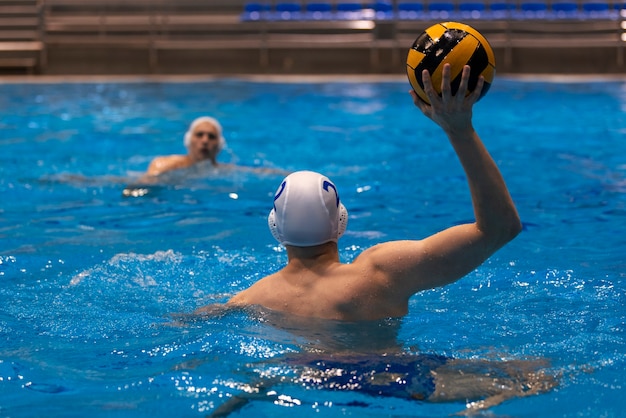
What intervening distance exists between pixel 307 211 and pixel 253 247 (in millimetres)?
2920

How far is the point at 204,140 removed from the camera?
9.34 m

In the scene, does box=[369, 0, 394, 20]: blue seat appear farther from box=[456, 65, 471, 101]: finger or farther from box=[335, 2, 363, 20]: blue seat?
box=[456, 65, 471, 101]: finger

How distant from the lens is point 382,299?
359cm

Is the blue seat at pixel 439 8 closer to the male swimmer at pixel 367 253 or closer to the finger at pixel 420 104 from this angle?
the male swimmer at pixel 367 253

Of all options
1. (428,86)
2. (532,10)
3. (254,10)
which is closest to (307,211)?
(428,86)

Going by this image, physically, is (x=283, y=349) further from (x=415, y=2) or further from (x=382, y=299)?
(x=415, y=2)

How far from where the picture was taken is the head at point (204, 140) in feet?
30.7

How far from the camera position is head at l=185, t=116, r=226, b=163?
934 cm

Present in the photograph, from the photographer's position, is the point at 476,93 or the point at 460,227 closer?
the point at 476,93

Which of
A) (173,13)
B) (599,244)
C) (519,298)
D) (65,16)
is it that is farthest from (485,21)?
(519,298)

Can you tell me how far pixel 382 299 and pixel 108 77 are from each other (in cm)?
1475

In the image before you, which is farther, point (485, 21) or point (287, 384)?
point (485, 21)

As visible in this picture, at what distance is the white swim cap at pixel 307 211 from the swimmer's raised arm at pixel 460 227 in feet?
0.65

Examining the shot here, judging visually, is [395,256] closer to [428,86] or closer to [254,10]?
[428,86]
